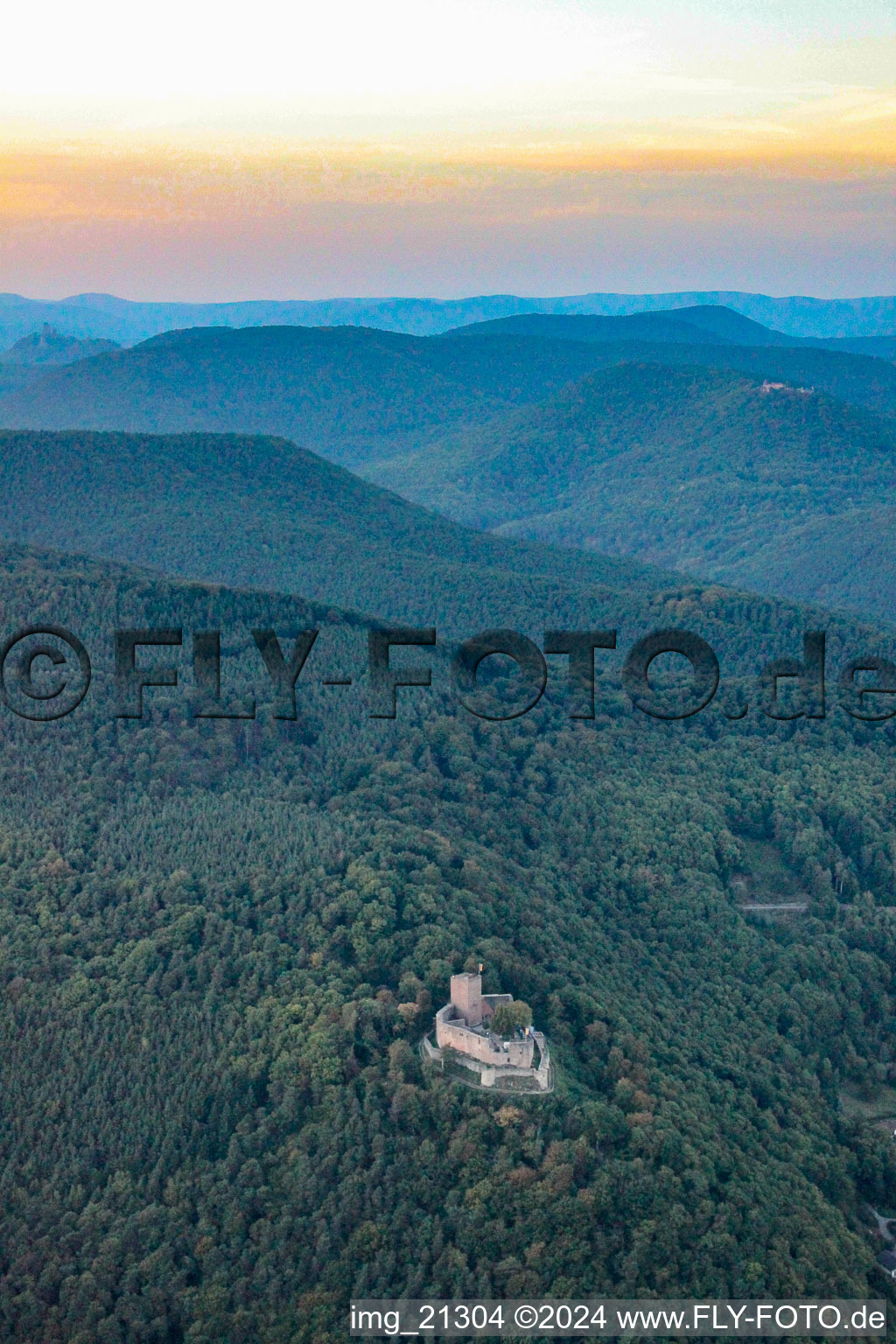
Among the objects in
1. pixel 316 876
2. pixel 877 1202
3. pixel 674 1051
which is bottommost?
pixel 877 1202

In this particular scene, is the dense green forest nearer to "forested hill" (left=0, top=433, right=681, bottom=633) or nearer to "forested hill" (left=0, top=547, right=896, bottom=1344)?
"forested hill" (left=0, top=547, right=896, bottom=1344)

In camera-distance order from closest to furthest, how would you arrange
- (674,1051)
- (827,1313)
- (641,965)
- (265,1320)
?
1. (265,1320)
2. (827,1313)
3. (674,1051)
4. (641,965)

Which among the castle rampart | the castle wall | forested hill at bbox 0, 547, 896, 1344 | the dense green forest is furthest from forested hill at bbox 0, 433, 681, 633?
the castle wall

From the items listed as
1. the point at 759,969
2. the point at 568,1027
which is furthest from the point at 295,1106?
the point at 759,969

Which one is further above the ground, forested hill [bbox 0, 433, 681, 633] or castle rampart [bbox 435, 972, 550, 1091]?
forested hill [bbox 0, 433, 681, 633]

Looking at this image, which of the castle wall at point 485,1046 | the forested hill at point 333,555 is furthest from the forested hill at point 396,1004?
the forested hill at point 333,555

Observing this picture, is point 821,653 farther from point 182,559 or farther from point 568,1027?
point 182,559

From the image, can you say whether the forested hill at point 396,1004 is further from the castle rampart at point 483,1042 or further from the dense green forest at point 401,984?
the castle rampart at point 483,1042

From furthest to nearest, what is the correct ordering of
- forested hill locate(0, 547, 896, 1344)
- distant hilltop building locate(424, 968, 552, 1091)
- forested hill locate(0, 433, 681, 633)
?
forested hill locate(0, 433, 681, 633), distant hilltop building locate(424, 968, 552, 1091), forested hill locate(0, 547, 896, 1344)
